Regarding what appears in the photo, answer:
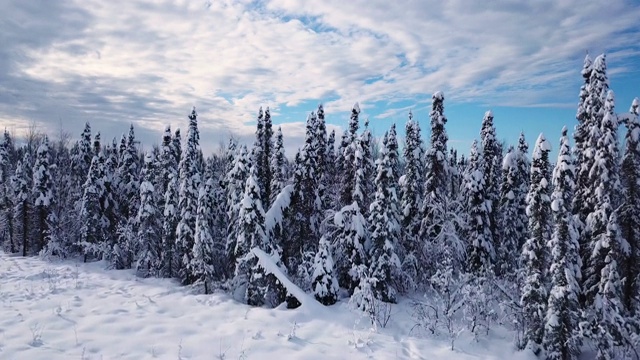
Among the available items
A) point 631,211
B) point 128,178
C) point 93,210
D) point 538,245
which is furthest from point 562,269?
point 93,210

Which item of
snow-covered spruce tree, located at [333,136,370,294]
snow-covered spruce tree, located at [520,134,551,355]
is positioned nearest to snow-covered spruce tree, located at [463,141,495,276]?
snow-covered spruce tree, located at [333,136,370,294]

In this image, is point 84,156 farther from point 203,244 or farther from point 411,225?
point 411,225

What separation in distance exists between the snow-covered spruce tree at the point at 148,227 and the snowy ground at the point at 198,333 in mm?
13926

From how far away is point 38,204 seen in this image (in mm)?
45375

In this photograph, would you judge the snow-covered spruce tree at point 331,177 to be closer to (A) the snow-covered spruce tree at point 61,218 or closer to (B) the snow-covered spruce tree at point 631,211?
(B) the snow-covered spruce tree at point 631,211

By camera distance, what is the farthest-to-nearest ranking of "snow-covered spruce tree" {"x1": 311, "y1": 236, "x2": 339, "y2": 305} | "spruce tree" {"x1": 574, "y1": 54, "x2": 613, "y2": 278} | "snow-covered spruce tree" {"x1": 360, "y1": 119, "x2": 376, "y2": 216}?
"snow-covered spruce tree" {"x1": 360, "y1": 119, "x2": 376, "y2": 216} < "spruce tree" {"x1": 574, "y1": 54, "x2": 613, "y2": 278} < "snow-covered spruce tree" {"x1": 311, "y1": 236, "x2": 339, "y2": 305}

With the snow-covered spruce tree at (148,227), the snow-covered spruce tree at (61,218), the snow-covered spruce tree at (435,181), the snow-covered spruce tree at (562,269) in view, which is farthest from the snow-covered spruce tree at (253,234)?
the snow-covered spruce tree at (61,218)

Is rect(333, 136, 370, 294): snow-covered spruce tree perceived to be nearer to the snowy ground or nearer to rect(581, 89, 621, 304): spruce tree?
the snowy ground

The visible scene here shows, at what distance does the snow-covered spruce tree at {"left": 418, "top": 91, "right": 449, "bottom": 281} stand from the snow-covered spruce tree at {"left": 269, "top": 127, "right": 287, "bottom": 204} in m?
11.4

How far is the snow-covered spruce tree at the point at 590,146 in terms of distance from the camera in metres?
22.4

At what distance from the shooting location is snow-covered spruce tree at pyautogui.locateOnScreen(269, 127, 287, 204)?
1263 inches

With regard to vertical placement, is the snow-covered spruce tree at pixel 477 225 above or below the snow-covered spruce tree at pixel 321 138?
below

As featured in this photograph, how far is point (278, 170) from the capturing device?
107ft

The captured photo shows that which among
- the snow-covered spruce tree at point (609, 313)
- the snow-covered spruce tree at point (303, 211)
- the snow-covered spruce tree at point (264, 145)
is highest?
the snow-covered spruce tree at point (264, 145)
